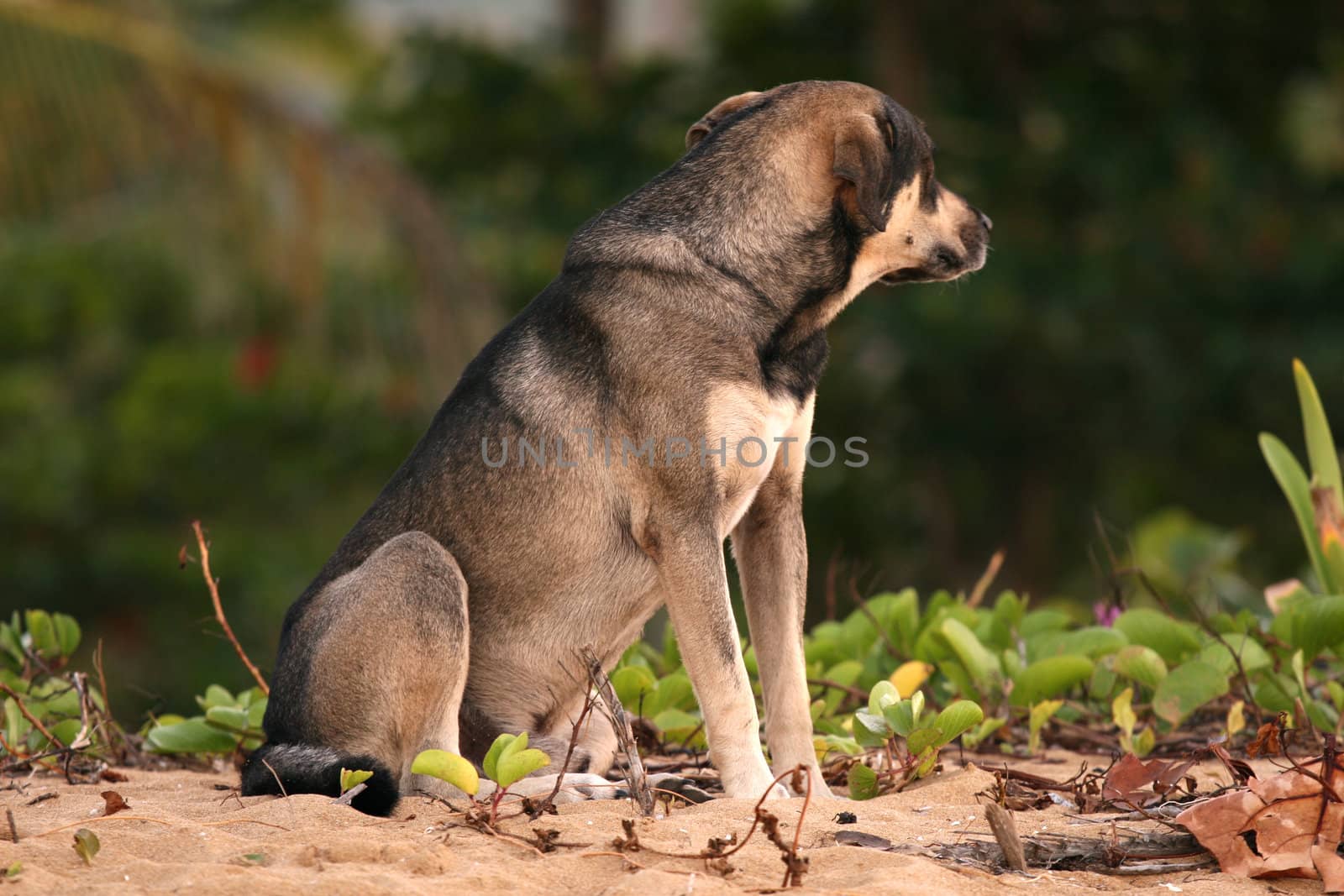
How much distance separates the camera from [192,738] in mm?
5086

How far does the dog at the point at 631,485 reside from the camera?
443 cm

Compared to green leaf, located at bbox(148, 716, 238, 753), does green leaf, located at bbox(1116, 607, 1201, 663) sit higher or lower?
higher

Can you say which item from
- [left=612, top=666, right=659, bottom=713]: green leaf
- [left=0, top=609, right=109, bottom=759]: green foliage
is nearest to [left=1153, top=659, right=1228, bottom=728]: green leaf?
[left=612, top=666, right=659, bottom=713]: green leaf

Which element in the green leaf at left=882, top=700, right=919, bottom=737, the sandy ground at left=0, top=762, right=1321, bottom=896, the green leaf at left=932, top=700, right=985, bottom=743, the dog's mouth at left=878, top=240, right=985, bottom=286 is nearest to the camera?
the sandy ground at left=0, top=762, right=1321, bottom=896

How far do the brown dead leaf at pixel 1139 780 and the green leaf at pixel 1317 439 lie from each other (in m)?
2.14

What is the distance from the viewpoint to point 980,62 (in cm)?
1806

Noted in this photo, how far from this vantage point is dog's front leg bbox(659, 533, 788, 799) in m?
4.36

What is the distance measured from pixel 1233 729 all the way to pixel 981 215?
73.9 inches

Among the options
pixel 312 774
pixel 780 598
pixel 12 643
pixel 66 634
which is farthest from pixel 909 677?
pixel 12 643

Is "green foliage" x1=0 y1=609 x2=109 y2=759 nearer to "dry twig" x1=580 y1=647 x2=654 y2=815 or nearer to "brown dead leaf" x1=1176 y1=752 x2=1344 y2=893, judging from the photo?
"dry twig" x1=580 y1=647 x2=654 y2=815

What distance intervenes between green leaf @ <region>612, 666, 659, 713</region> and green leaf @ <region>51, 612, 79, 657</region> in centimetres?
208

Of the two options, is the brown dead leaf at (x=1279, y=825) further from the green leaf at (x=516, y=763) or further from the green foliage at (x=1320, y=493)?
the green foliage at (x=1320, y=493)

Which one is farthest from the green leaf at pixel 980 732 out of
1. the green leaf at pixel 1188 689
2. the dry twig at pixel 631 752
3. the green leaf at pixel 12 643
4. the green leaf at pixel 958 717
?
the green leaf at pixel 12 643

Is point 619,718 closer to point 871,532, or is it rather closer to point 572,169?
point 871,532
